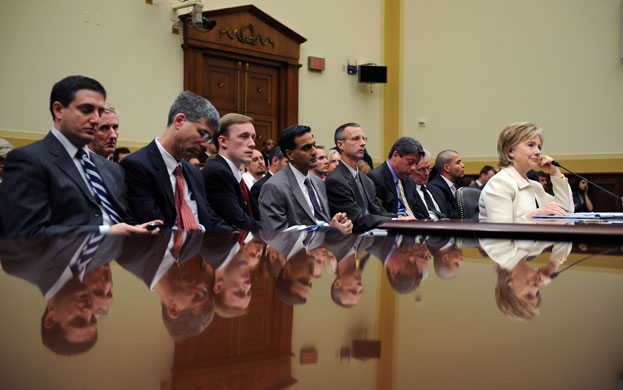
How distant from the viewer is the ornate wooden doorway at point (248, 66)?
657 centimetres

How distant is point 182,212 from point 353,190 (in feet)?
4.73

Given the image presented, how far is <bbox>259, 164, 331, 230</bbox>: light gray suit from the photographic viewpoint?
272 cm

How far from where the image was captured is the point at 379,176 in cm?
386

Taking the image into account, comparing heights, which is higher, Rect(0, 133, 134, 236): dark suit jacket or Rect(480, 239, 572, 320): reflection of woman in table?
Rect(0, 133, 134, 236): dark suit jacket

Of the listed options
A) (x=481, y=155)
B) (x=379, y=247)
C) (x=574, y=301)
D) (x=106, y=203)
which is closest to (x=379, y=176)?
(x=106, y=203)

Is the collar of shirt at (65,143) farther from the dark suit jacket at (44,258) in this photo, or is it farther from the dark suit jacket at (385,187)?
the dark suit jacket at (385,187)

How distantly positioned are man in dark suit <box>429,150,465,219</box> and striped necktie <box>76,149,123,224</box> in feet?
10.9

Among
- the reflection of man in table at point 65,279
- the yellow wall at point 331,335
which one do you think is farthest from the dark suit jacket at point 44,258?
the yellow wall at point 331,335

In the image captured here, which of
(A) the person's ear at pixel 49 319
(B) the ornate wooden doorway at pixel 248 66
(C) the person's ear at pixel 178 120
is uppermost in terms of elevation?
(B) the ornate wooden doorway at pixel 248 66

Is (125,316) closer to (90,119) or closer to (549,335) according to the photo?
(549,335)

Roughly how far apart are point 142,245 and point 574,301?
69 cm

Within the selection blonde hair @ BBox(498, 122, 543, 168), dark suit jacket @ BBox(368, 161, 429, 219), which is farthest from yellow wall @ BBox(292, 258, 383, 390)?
dark suit jacket @ BBox(368, 161, 429, 219)

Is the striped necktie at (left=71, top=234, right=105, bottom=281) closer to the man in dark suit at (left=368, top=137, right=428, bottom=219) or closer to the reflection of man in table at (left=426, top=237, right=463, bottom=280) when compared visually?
the reflection of man in table at (left=426, top=237, right=463, bottom=280)

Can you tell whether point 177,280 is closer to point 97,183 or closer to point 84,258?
point 84,258
